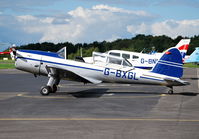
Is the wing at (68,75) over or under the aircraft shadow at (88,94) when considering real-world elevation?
over

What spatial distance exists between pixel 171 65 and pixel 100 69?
10.6 ft

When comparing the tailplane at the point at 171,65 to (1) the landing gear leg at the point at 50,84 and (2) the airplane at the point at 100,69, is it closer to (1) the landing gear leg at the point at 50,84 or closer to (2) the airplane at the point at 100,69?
(2) the airplane at the point at 100,69

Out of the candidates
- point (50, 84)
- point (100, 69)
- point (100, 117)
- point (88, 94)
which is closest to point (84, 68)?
point (100, 69)

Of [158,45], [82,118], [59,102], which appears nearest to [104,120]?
[82,118]

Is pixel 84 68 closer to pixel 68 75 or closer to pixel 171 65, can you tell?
pixel 68 75

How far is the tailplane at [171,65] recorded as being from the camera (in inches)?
619

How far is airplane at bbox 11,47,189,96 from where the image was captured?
15766 mm

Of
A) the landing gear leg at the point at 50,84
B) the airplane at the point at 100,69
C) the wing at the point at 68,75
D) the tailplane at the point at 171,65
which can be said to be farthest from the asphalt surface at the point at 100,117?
the wing at the point at 68,75

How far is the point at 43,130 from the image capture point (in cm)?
833

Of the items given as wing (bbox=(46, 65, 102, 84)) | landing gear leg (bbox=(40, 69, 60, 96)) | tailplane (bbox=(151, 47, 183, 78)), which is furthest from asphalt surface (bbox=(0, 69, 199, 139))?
wing (bbox=(46, 65, 102, 84))

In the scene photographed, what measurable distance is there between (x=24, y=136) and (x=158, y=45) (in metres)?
126

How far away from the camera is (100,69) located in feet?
53.5

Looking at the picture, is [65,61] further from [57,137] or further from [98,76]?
[57,137]

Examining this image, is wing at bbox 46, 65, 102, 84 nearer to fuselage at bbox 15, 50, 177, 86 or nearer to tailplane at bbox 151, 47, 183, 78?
fuselage at bbox 15, 50, 177, 86
